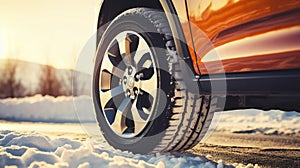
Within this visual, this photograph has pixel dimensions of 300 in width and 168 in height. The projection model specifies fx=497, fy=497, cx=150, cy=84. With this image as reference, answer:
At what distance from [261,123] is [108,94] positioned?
3.69 feet

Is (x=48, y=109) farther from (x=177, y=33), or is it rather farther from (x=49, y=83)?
(x=177, y=33)

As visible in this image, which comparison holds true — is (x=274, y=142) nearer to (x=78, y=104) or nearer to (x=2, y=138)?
(x=78, y=104)

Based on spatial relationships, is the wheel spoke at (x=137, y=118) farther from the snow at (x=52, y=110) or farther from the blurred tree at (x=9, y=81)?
the blurred tree at (x=9, y=81)

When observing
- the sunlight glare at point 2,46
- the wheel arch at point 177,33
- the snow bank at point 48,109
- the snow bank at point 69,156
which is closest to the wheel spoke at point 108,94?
the snow bank at point 48,109

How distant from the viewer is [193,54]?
1.96 meters

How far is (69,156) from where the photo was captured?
6.16 ft

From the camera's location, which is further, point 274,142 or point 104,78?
point 274,142

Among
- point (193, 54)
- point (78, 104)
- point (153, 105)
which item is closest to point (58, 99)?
point (78, 104)

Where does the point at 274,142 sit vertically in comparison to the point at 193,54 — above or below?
below

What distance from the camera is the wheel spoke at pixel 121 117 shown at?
7.25 feet

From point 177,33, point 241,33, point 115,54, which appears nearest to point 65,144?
point 115,54

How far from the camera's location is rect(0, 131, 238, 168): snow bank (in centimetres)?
184

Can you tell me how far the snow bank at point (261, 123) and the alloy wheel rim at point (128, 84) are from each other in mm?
763

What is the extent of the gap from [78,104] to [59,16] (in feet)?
1.43
